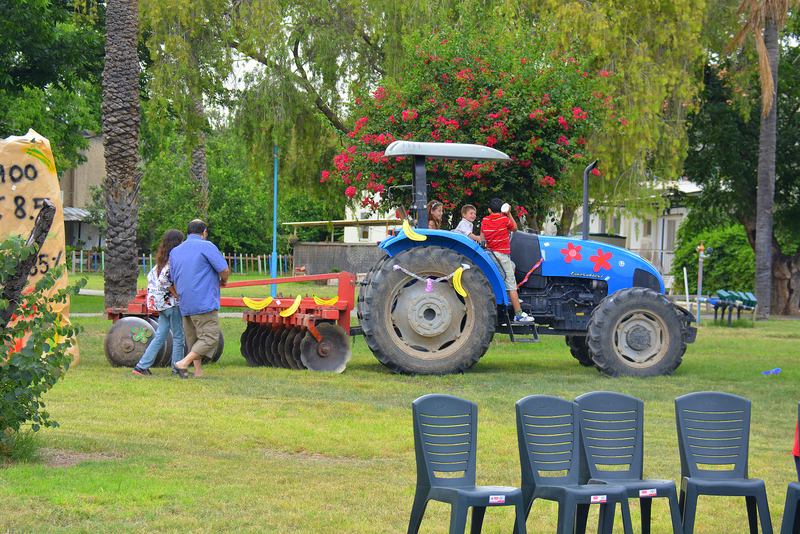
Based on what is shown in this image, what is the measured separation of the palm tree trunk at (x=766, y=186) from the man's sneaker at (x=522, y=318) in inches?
560

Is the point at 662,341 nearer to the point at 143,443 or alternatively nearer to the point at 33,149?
the point at 143,443

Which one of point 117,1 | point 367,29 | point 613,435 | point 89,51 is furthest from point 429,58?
point 613,435

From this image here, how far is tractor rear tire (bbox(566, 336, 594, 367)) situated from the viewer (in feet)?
38.9

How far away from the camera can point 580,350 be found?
1197cm

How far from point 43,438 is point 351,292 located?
506cm

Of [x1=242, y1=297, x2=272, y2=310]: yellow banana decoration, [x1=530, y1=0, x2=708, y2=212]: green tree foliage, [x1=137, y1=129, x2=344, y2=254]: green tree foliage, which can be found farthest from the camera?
[x1=137, y1=129, x2=344, y2=254]: green tree foliage

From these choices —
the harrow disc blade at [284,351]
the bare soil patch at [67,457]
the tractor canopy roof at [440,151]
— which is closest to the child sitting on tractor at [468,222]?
the tractor canopy roof at [440,151]

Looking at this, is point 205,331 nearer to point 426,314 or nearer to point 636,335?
point 426,314

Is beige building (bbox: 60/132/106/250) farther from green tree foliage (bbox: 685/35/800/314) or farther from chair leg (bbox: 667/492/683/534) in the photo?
chair leg (bbox: 667/492/683/534)

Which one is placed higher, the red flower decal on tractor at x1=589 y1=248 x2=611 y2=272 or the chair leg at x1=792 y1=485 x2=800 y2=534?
the red flower decal on tractor at x1=589 y1=248 x2=611 y2=272

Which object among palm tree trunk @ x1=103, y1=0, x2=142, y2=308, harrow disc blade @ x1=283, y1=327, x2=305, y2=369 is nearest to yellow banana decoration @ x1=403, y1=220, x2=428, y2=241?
harrow disc blade @ x1=283, y1=327, x2=305, y2=369

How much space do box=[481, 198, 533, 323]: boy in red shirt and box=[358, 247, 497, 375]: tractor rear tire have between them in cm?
31

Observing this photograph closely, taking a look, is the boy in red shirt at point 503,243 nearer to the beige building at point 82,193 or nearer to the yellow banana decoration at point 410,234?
the yellow banana decoration at point 410,234

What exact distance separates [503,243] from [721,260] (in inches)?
861
